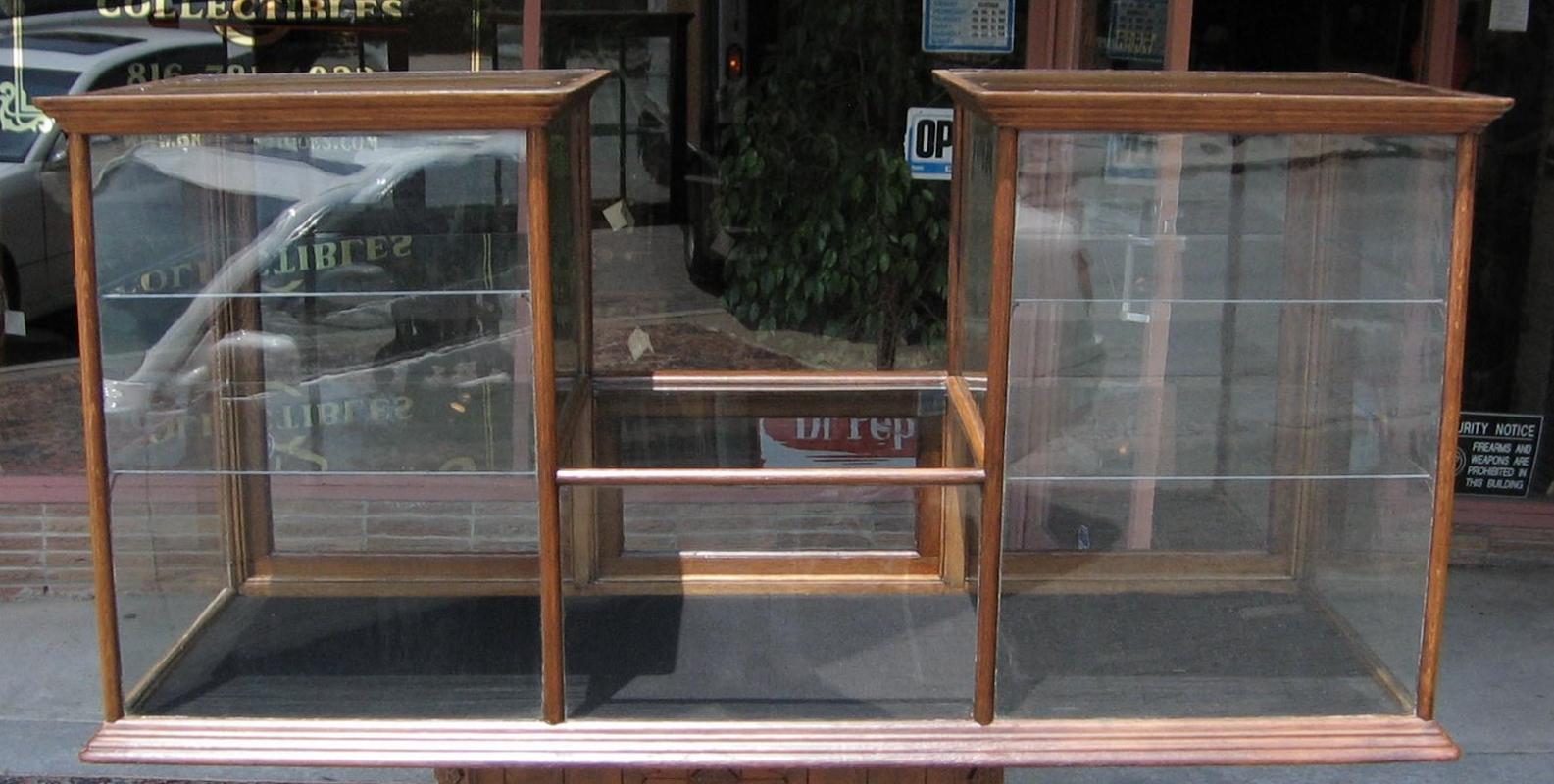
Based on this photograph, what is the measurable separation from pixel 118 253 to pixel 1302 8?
11.7 feet

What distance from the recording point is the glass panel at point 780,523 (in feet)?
10.8

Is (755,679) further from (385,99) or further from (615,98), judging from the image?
(615,98)

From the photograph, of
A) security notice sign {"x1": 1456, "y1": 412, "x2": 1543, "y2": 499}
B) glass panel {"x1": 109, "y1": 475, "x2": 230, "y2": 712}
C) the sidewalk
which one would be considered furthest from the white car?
security notice sign {"x1": 1456, "y1": 412, "x2": 1543, "y2": 499}

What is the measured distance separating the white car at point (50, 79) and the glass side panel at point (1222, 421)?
3.01m

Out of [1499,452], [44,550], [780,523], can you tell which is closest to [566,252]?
[780,523]

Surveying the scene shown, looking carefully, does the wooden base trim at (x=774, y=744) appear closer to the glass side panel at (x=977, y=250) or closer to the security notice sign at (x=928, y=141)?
the glass side panel at (x=977, y=250)

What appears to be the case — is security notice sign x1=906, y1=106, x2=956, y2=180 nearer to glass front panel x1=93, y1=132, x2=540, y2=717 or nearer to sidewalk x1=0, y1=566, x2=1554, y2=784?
sidewalk x1=0, y1=566, x2=1554, y2=784

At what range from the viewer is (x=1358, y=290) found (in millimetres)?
2879

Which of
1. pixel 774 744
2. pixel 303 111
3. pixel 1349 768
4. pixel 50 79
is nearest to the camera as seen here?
pixel 303 111

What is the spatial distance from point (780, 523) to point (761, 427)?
8.6 inches

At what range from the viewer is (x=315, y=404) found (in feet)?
9.78

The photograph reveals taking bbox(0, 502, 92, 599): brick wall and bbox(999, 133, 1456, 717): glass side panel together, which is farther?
bbox(0, 502, 92, 599): brick wall

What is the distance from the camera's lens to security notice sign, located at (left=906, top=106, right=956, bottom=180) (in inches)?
193

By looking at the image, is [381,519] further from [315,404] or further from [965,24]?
[965,24]
